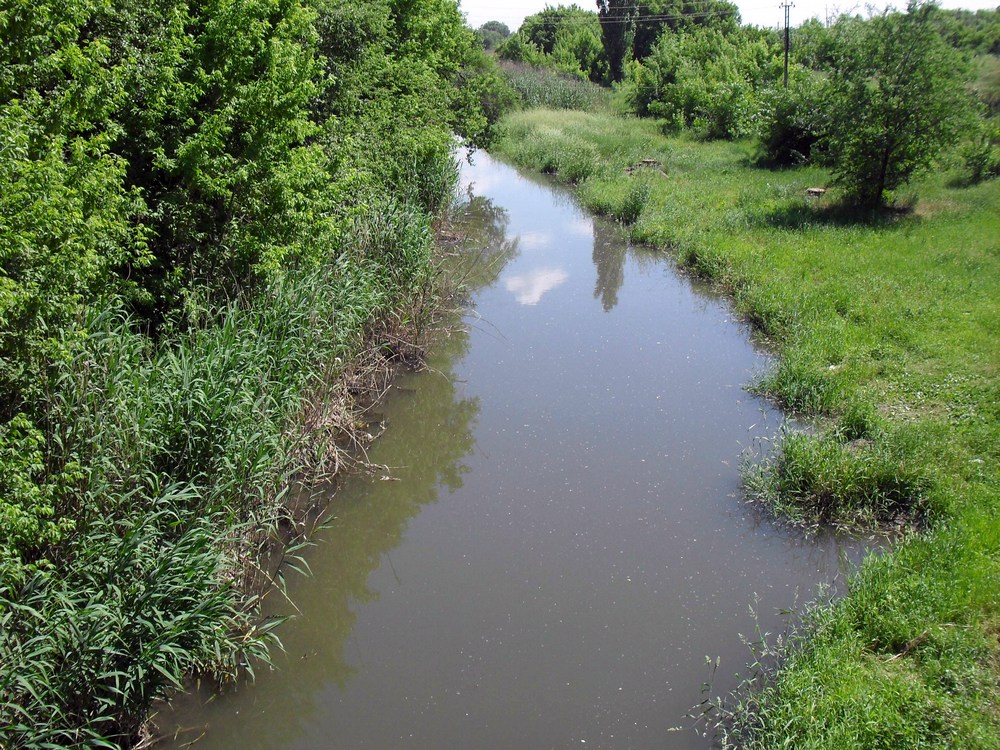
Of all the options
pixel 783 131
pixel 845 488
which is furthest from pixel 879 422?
pixel 783 131

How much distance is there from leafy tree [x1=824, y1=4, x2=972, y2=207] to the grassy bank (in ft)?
3.30

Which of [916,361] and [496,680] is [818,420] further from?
[496,680]

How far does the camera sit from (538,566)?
6.48 meters

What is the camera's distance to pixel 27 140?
466 cm

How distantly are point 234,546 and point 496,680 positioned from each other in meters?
2.17

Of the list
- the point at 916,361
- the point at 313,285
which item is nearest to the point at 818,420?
the point at 916,361

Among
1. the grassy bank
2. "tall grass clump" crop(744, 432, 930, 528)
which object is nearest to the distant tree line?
the grassy bank

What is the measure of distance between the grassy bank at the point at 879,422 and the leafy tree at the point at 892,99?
1007 mm

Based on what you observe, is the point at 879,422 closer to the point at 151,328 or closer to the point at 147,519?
the point at 147,519

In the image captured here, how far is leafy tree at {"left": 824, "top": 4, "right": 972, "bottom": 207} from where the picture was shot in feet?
44.7

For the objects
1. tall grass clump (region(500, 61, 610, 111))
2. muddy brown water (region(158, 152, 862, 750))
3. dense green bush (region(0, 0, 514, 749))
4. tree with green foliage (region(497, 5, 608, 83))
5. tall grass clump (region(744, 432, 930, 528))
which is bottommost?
muddy brown water (region(158, 152, 862, 750))

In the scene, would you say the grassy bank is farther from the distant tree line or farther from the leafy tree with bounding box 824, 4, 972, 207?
the distant tree line

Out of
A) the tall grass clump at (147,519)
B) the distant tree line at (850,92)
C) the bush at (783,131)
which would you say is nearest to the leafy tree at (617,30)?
the distant tree line at (850,92)

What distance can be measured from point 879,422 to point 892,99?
881 cm
